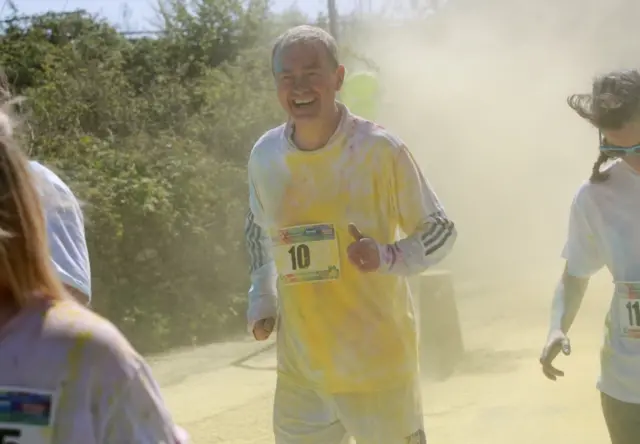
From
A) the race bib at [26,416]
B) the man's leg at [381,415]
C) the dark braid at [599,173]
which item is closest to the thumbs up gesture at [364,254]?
the man's leg at [381,415]

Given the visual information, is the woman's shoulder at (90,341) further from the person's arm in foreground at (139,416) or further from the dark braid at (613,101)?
the dark braid at (613,101)

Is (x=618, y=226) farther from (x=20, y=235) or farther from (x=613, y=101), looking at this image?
(x=20, y=235)

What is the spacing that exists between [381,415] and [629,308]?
0.91m

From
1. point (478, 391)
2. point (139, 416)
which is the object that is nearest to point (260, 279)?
point (139, 416)

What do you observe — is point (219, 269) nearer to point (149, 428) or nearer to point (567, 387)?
point (567, 387)

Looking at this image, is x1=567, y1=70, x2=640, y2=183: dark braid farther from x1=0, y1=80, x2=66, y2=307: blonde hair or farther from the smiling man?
x1=0, y1=80, x2=66, y2=307: blonde hair

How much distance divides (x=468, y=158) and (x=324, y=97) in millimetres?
→ 14834

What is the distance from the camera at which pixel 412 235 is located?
3182 millimetres

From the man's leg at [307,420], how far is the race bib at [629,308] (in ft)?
3.39

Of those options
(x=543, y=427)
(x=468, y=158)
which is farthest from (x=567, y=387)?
(x=468, y=158)

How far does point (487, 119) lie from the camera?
18438 mm

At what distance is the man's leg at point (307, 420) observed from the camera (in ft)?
10.8

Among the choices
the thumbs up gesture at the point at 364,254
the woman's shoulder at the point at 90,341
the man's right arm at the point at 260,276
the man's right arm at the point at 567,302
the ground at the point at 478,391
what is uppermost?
the woman's shoulder at the point at 90,341

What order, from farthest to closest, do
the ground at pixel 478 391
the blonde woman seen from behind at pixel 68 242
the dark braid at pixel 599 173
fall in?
the ground at pixel 478 391
the dark braid at pixel 599 173
the blonde woman seen from behind at pixel 68 242
